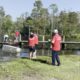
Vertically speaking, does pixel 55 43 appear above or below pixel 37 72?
above

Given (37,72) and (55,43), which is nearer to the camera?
(37,72)

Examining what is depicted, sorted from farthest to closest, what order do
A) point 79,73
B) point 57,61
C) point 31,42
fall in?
point 31,42 < point 57,61 < point 79,73

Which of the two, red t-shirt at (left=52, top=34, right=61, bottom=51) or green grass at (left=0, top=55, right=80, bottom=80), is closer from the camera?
green grass at (left=0, top=55, right=80, bottom=80)

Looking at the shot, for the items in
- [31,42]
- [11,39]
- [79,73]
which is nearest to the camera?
[79,73]

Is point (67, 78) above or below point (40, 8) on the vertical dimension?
below

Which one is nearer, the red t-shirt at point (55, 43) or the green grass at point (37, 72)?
the green grass at point (37, 72)

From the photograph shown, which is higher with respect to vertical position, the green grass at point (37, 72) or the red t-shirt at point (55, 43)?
the red t-shirt at point (55, 43)

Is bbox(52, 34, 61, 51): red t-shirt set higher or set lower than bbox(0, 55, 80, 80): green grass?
higher

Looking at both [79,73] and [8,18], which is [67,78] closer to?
[79,73]

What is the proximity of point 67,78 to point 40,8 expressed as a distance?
6816cm

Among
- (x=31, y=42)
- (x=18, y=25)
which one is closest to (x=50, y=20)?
(x=18, y=25)

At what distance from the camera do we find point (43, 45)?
169 feet

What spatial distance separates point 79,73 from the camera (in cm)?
1504

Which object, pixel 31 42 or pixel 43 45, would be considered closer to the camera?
pixel 31 42
